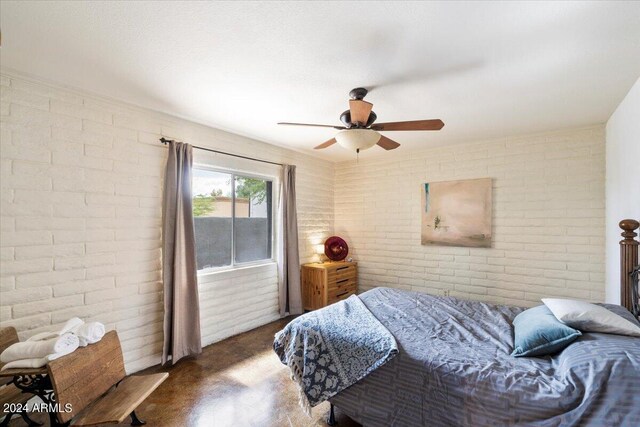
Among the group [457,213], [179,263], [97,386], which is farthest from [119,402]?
[457,213]

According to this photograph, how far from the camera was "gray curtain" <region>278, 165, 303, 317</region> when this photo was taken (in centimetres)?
402

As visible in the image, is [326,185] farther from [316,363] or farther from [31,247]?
[31,247]

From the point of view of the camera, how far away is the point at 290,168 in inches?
163

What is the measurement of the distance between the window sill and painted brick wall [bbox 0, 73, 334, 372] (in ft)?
0.17

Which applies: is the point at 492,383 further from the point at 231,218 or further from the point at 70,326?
the point at 231,218

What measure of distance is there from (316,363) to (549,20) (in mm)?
2403

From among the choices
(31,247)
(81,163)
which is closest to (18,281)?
(31,247)

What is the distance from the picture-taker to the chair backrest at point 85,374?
1579 millimetres

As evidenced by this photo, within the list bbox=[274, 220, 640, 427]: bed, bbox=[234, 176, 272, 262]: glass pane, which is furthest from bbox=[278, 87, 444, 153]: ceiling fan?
bbox=[234, 176, 272, 262]: glass pane

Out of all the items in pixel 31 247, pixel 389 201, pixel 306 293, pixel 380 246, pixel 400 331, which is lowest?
pixel 306 293

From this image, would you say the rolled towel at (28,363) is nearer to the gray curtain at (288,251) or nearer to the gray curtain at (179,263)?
the gray curtain at (179,263)

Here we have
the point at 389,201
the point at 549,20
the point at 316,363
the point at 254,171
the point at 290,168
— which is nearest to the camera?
the point at 549,20

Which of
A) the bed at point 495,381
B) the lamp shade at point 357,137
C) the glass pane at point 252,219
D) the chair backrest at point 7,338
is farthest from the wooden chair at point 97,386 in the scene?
the lamp shade at point 357,137

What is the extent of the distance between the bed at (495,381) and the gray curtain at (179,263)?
1.72m
